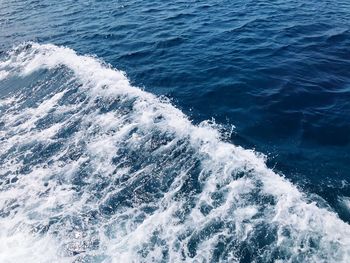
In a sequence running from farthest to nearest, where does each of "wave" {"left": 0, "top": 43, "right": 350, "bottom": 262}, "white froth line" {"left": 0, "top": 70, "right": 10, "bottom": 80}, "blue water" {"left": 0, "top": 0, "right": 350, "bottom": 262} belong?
"white froth line" {"left": 0, "top": 70, "right": 10, "bottom": 80} < "blue water" {"left": 0, "top": 0, "right": 350, "bottom": 262} < "wave" {"left": 0, "top": 43, "right": 350, "bottom": 262}

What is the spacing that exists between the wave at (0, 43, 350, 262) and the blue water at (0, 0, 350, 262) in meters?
0.05

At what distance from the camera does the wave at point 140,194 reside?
34.9 feet

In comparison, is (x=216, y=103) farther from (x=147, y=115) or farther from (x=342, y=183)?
(x=342, y=183)

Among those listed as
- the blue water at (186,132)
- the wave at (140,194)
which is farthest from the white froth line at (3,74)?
the wave at (140,194)

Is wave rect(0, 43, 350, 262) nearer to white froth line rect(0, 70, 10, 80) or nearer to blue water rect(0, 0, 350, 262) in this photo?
blue water rect(0, 0, 350, 262)

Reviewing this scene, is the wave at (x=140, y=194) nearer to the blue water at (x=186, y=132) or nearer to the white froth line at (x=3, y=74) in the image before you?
the blue water at (x=186, y=132)

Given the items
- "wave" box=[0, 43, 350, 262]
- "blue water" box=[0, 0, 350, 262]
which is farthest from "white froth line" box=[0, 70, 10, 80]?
"wave" box=[0, 43, 350, 262]

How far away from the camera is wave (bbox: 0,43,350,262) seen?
1062 cm

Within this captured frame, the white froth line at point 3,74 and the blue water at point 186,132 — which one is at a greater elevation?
the white froth line at point 3,74

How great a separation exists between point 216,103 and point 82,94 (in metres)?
7.54

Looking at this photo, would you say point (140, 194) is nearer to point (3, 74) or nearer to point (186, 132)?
point (186, 132)

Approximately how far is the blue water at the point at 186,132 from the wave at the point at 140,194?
0.16ft

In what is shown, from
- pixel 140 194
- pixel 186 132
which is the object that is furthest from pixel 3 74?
pixel 140 194

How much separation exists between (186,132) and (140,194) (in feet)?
12.5
